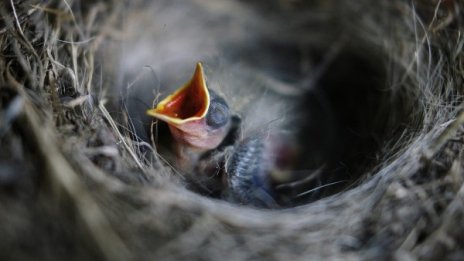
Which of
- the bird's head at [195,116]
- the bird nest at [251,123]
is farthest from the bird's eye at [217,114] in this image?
the bird nest at [251,123]

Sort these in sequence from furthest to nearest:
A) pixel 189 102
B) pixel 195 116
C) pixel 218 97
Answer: pixel 218 97 → pixel 189 102 → pixel 195 116

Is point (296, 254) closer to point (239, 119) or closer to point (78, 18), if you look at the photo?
point (239, 119)

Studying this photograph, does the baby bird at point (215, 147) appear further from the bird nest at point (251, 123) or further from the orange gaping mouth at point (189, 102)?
the bird nest at point (251, 123)

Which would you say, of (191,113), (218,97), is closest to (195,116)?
(191,113)

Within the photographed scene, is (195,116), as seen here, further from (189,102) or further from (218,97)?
(218,97)

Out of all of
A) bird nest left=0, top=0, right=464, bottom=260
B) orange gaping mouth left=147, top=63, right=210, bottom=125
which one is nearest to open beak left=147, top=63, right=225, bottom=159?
orange gaping mouth left=147, top=63, right=210, bottom=125

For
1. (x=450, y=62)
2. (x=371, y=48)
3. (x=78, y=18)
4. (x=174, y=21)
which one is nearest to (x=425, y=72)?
(x=450, y=62)

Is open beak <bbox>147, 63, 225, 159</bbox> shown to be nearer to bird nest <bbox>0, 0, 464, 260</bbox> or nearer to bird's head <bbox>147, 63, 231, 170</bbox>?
bird's head <bbox>147, 63, 231, 170</bbox>
